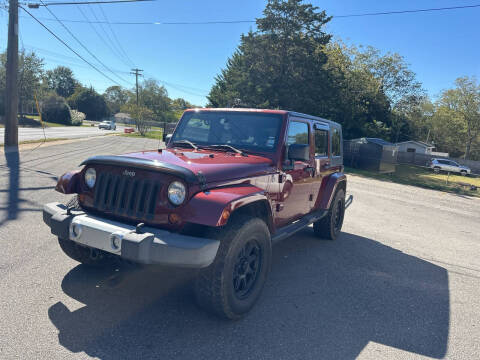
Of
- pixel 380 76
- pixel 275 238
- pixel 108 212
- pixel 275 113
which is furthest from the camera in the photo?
pixel 380 76

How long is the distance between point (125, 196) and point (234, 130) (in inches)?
64.7

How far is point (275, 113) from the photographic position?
13.1 ft

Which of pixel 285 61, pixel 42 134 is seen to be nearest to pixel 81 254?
pixel 285 61

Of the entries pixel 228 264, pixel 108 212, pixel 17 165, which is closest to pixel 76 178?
pixel 108 212

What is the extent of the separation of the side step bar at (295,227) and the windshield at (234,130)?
3.04 feet

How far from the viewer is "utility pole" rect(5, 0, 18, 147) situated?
13.9 metres

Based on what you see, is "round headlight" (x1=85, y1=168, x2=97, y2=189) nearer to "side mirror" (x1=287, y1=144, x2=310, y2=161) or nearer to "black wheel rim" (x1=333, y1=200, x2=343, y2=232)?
"side mirror" (x1=287, y1=144, x2=310, y2=161)

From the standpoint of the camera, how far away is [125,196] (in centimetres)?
290

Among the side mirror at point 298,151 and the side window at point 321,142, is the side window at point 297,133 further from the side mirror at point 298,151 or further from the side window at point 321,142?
the side window at point 321,142

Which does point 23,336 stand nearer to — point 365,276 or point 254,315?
point 254,315

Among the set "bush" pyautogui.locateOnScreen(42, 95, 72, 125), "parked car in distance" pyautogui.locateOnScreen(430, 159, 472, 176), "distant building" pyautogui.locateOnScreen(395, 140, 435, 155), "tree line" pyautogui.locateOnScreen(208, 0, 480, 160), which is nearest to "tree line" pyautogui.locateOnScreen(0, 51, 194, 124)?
"bush" pyautogui.locateOnScreen(42, 95, 72, 125)

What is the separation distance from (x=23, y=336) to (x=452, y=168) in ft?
122

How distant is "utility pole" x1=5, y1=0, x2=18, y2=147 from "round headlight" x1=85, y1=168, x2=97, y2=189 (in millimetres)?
13604

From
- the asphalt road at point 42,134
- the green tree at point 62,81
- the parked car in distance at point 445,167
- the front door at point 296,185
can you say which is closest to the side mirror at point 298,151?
the front door at point 296,185
